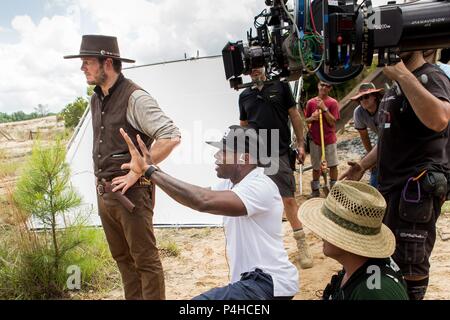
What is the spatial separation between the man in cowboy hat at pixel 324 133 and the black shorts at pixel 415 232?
3.92 m

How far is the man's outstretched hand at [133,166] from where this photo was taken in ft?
7.56

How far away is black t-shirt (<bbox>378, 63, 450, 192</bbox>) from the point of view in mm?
2201

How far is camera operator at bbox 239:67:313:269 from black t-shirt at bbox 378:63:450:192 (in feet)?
5.39

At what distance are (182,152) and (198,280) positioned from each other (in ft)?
6.93

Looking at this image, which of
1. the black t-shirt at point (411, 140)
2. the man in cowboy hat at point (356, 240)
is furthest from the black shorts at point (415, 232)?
the man in cowboy hat at point (356, 240)

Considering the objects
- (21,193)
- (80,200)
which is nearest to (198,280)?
(80,200)

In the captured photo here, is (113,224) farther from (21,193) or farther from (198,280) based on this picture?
(198,280)

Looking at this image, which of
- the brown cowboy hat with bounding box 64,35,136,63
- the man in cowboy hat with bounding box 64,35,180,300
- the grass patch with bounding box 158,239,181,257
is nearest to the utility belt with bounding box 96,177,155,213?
the man in cowboy hat with bounding box 64,35,180,300

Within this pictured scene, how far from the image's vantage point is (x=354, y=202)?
1785 mm

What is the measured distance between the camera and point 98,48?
310cm

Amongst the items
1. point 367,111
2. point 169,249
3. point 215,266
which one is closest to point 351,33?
point 367,111

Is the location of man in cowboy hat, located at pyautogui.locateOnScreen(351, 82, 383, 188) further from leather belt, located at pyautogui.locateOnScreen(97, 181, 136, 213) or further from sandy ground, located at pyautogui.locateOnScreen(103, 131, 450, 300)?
leather belt, located at pyautogui.locateOnScreen(97, 181, 136, 213)

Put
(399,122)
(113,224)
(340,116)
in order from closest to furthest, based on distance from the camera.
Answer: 1. (399,122)
2. (113,224)
3. (340,116)

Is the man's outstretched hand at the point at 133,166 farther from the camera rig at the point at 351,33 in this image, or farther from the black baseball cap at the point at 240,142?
the camera rig at the point at 351,33
